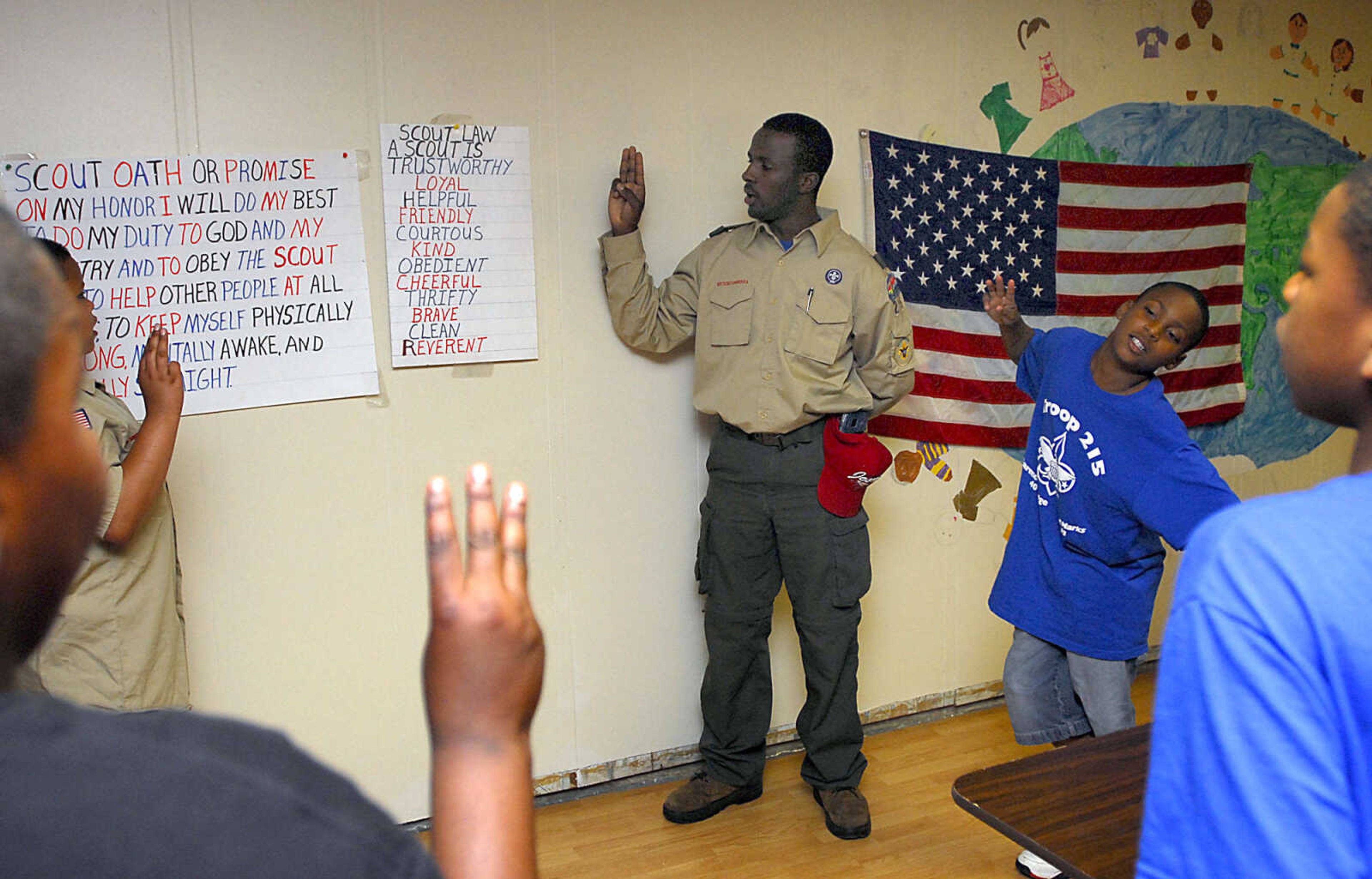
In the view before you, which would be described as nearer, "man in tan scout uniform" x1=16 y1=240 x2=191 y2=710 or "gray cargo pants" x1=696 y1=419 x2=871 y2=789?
"man in tan scout uniform" x1=16 y1=240 x2=191 y2=710

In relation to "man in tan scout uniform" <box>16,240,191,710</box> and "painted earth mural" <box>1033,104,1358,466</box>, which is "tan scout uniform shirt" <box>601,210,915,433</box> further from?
"painted earth mural" <box>1033,104,1358,466</box>

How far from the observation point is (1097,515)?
91.0 inches

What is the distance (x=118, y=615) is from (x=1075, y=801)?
5.90 ft

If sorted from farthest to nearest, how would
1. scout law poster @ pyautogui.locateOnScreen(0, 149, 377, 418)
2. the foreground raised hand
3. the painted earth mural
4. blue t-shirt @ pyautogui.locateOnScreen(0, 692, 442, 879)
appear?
the painted earth mural < scout law poster @ pyautogui.locateOnScreen(0, 149, 377, 418) < the foreground raised hand < blue t-shirt @ pyautogui.locateOnScreen(0, 692, 442, 879)

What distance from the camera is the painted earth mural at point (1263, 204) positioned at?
3.87 metres

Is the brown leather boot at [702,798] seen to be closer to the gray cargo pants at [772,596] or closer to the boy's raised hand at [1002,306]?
the gray cargo pants at [772,596]

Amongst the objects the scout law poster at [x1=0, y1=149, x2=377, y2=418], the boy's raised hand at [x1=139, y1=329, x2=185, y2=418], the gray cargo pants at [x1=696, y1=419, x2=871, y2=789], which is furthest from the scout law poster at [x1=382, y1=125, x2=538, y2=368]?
the gray cargo pants at [x1=696, y1=419, x2=871, y2=789]

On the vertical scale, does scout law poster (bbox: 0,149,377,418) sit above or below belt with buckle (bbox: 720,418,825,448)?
above

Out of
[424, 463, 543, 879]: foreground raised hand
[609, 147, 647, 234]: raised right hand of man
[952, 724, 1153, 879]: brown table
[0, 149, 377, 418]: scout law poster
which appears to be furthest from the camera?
[609, 147, 647, 234]: raised right hand of man

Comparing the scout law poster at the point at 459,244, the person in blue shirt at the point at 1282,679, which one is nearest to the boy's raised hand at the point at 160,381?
the scout law poster at the point at 459,244

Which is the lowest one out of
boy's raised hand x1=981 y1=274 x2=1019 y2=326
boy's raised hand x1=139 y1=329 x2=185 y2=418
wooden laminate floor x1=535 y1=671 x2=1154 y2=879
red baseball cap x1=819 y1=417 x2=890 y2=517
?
wooden laminate floor x1=535 y1=671 x2=1154 y2=879

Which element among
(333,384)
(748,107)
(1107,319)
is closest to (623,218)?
(748,107)

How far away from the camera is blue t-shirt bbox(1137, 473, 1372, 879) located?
0.70 m

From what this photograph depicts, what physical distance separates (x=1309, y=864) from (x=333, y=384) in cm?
237
